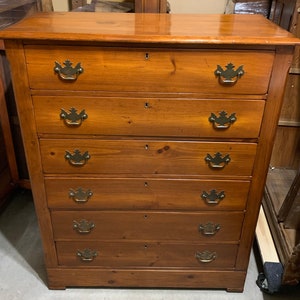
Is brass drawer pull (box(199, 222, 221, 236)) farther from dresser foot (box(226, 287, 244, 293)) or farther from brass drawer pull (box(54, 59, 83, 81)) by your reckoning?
brass drawer pull (box(54, 59, 83, 81))

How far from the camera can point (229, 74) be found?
1.06m

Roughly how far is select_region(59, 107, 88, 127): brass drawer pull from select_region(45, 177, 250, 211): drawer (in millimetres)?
216

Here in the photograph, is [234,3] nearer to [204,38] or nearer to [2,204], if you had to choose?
[204,38]

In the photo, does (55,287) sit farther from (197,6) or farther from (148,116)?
(197,6)

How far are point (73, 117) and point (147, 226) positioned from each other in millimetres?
512

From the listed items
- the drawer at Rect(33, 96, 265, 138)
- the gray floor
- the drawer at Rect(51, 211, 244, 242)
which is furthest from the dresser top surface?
the gray floor

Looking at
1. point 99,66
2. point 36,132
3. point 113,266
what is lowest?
point 113,266

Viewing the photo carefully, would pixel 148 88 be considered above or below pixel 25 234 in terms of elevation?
above

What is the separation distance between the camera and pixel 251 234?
1.36 meters

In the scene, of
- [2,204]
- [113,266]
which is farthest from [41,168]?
[2,204]

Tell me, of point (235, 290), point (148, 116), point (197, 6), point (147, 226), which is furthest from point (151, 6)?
point (235, 290)

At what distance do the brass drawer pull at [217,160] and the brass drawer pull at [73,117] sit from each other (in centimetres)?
43

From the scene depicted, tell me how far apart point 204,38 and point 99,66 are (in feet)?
1.03

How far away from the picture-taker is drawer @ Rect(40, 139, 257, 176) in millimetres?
1182
